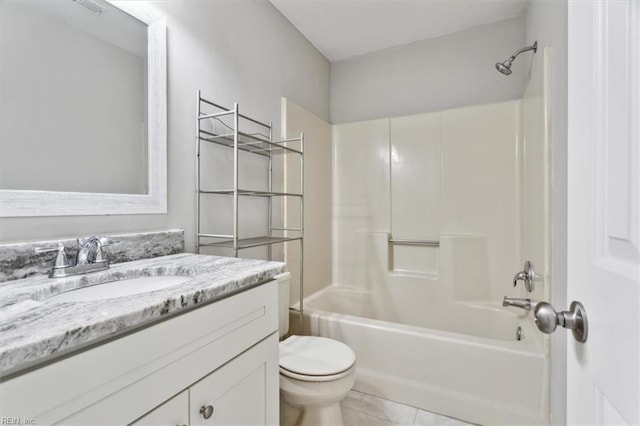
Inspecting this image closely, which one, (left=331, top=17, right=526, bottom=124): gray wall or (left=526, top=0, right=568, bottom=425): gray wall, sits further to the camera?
(left=331, top=17, right=526, bottom=124): gray wall

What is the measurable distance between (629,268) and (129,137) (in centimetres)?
142

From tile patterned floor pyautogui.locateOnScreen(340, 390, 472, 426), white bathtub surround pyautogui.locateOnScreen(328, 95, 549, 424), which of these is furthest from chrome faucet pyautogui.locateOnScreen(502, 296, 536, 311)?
tile patterned floor pyautogui.locateOnScreen(340, 390, 472, 426)

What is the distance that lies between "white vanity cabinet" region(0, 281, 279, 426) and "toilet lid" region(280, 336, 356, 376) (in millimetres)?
282

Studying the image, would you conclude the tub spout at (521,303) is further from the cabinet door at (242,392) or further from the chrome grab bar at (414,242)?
the chrome grab bar at (414,242)

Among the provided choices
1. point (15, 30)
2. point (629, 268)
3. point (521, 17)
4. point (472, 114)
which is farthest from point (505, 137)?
point (15, 30)

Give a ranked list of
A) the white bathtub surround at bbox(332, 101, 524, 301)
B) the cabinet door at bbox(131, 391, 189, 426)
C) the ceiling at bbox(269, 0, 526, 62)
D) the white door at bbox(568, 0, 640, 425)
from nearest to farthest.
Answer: the white door at bbox(568, 0, 640, 425)
the cabinet door at bbox(131, 391, 189, 426)
the ceiling at bbox(269, 0, 526, 62)
the white bathtub surround at bbox(332, 101, 524, 301)

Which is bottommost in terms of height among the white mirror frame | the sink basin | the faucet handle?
the sink basin

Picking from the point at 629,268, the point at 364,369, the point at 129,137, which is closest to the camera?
the point at 629,268

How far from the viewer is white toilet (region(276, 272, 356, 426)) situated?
1.24 m

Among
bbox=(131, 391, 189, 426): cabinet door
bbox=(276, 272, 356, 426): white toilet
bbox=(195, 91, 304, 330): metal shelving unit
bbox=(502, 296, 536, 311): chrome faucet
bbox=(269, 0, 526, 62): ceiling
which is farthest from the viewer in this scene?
bbox=(269, 0, 526, 62): ceiling

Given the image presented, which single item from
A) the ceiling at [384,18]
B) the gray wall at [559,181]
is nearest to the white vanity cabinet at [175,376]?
the gray wall at [559,181]

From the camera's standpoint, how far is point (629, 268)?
354 mm

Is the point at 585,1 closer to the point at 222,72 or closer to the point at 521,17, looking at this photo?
the point at 222,72

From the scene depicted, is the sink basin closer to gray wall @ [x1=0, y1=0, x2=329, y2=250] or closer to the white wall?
gray wall @ [x1=0, y1=0, x2=329, y2=250]
